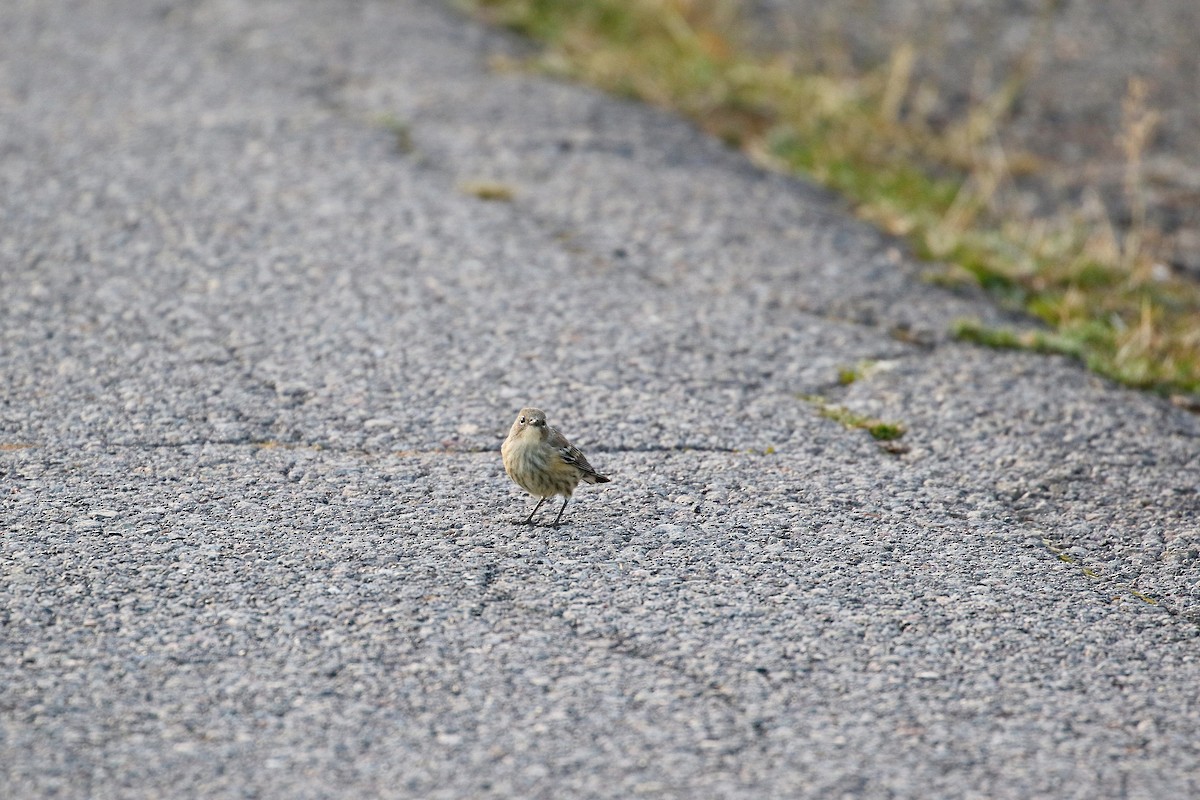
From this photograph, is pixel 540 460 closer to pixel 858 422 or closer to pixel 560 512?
pixel 560 512

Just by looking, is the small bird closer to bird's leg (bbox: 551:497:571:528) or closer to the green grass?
bird's leg (bbox: 551:497:571:528)

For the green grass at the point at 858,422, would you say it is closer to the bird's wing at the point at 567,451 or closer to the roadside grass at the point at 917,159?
the roadside grass at the point at 917,159

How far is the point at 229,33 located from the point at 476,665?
7493 millimetres

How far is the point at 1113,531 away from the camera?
5.27 meters

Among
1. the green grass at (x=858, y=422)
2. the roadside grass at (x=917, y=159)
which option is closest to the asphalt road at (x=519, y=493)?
the green grass at (x=858, y=422)

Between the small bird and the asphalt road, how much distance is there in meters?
0.18

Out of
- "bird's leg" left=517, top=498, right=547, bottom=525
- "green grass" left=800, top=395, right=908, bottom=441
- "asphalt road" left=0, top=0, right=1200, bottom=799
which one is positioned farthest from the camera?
"green grass" left=800, top=395, right=908, bottom=441

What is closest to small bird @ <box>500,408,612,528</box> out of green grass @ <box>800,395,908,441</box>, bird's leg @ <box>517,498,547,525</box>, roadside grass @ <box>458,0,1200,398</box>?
bird's leg @ <box>517,498,547,525</box>

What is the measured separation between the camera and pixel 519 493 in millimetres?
5473

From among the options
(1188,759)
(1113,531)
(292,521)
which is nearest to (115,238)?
(292,521)

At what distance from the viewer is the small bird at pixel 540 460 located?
5.12 metres

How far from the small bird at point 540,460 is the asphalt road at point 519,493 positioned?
182mm

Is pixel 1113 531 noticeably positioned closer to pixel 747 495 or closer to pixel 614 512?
pixel 747 495

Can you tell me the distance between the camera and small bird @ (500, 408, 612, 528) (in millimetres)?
5121
